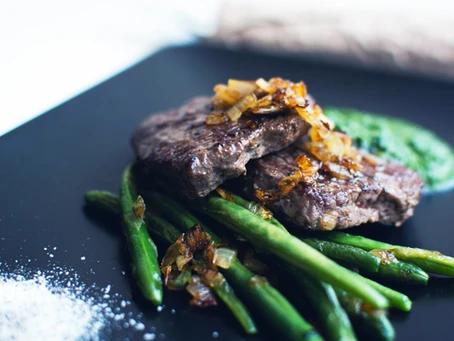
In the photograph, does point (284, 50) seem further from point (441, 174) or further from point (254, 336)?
point (254, 336)

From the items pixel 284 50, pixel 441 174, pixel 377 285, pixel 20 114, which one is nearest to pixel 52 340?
pixel 377 285

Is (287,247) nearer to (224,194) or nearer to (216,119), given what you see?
(224,194)

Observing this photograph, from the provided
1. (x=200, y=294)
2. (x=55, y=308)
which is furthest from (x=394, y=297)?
(x=55, y=308)

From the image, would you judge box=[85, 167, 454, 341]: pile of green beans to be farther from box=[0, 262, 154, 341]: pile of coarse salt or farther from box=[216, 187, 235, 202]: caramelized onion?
box=[0, 262, 154, 341]: pile of coarse salt

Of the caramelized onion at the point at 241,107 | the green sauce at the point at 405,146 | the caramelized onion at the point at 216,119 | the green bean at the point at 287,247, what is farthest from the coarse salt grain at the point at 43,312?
the green sauce at the point at 405,146

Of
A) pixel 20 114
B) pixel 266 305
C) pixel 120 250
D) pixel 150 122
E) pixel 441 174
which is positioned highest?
pixel 20 114

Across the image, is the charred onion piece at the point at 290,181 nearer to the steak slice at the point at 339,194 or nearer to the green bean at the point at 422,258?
the steak slice at the point at 339,194

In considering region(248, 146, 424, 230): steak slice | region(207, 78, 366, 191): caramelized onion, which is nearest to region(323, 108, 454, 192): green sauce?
region(248, 146, 424, 230): steak slice
